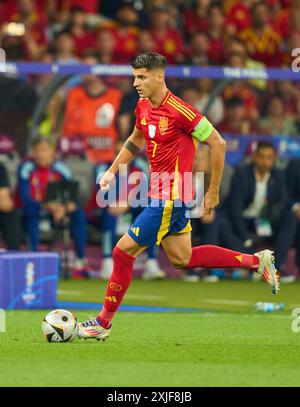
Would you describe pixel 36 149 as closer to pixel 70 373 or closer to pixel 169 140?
pixel 169 140

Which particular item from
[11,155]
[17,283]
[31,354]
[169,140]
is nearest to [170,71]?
[11,155]

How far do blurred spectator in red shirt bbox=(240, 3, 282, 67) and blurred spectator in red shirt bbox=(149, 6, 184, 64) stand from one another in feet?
3.98

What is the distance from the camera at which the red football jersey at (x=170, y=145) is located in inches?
414

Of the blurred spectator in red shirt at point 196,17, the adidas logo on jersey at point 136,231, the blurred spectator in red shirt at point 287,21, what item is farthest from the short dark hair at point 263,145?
the adidas logo on jersey at point 136,231

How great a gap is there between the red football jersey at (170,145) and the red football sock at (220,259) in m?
0.48

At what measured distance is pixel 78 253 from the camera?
1795 cm

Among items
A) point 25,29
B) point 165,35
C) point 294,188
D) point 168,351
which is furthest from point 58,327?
point 165,35

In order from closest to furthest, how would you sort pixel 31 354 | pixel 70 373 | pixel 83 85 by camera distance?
pixel 70 373
pixel 31 354
pixel 83 85

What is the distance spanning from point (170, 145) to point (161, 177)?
26 cm

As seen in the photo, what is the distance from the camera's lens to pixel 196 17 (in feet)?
75.2

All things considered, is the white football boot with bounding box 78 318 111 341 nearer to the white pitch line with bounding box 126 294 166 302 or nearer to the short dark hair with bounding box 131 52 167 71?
the short dark hair with bounding box 131 52 167 71

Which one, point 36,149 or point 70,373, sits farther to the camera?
point 36,149

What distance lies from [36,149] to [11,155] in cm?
77

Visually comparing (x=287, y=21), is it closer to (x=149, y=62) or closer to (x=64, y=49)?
(x=64, y=49)
